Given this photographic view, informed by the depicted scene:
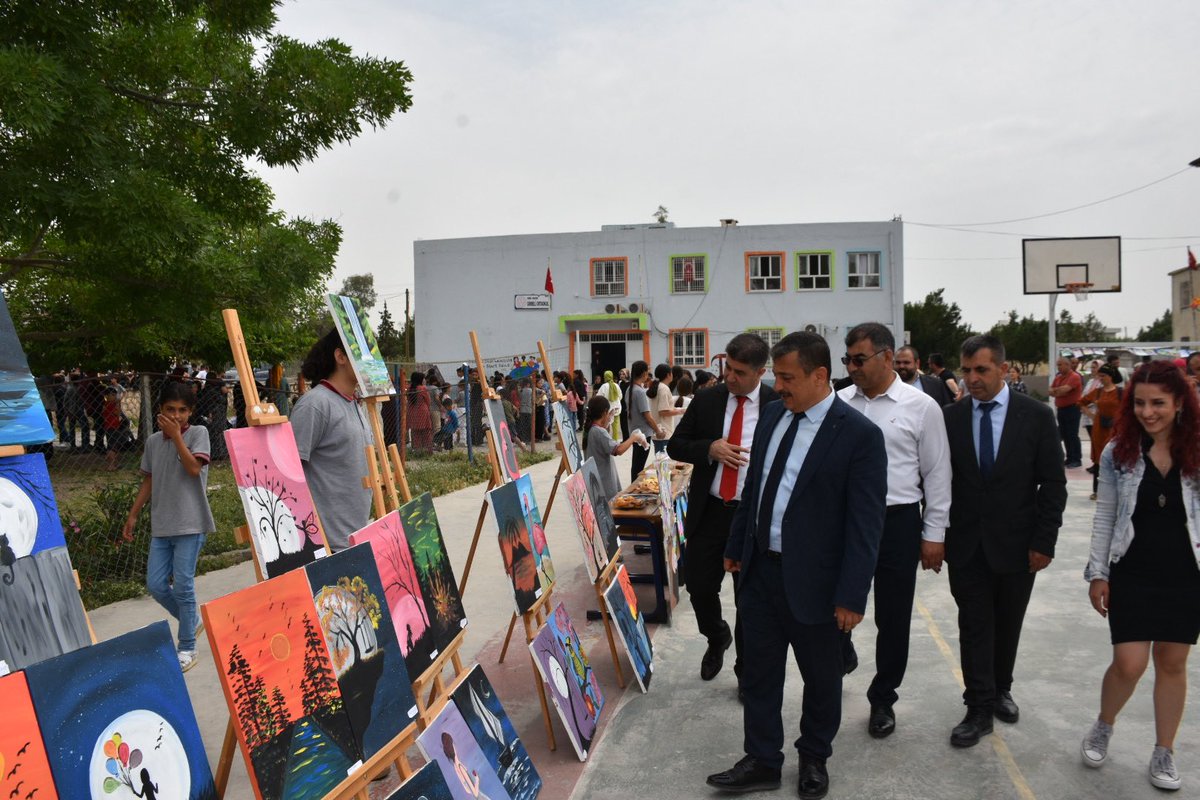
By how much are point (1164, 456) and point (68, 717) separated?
13.0 feet

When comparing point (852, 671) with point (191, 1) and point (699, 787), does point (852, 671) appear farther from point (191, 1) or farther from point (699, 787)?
point (191, 1)

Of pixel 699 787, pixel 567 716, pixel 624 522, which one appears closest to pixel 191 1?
pixel 624 522

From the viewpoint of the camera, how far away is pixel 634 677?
511 cm

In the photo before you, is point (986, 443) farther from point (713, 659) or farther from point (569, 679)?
point (569, 679)

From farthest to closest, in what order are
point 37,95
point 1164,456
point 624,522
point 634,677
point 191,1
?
point 624,522 < point 191,1 < point 634,677 < point 37,95 < point 1164,456

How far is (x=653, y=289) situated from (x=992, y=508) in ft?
103

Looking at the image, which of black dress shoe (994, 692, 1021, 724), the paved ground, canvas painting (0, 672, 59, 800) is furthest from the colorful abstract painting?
black dress shoe (994, 692, 1021, 724)

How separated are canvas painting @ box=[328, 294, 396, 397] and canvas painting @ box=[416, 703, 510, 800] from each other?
170 centimetres

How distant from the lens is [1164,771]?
3627mm

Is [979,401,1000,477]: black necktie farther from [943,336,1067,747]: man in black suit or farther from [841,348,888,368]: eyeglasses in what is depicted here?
[841,348,888,368]: eyeglasses

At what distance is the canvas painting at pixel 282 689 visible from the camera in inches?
86.7

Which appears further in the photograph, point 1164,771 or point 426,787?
point 1164,771

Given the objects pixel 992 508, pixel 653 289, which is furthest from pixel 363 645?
pixel 653 289

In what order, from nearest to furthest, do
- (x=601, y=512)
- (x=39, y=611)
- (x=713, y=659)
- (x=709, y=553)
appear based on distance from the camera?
(x=39, y=611) < (x=709, y=553) < (x=713, y=659) < (x=601, y=512)
